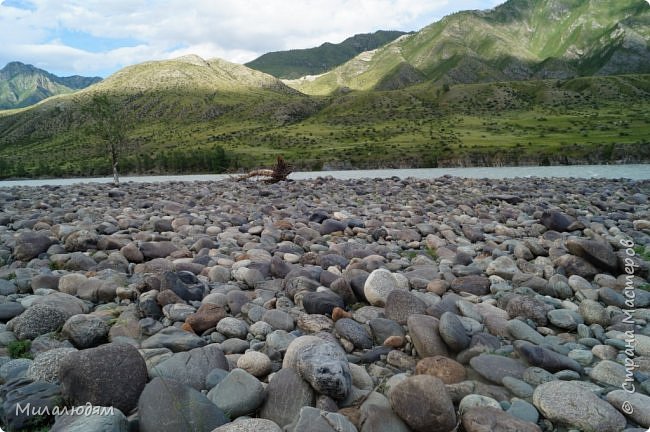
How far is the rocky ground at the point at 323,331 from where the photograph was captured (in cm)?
349

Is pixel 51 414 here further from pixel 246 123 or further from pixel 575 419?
pixel 246 123

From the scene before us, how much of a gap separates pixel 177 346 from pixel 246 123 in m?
160

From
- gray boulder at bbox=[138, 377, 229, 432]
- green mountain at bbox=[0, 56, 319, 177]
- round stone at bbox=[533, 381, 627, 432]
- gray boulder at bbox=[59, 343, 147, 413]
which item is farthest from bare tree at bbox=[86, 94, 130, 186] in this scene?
green mountain at bbox=[0, 56, 319, 177]

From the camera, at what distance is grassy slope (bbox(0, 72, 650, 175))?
76062 millimetres

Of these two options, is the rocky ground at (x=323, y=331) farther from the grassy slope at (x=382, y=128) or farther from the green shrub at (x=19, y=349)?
the grassy slope at (x=382, y=128)

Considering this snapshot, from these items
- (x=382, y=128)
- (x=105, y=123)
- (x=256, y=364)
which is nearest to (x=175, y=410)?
(x=256, y=364)

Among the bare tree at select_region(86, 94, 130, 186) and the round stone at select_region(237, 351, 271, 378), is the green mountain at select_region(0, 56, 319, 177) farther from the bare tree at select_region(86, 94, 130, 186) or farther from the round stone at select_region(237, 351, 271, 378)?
the round stone at select_region(237, 351, 271, 378)

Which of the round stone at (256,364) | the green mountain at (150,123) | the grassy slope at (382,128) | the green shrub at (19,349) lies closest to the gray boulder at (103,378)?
the round stone at (256,364)

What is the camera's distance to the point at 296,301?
599 centimetres

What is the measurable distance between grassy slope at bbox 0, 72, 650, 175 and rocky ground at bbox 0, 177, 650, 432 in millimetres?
62381

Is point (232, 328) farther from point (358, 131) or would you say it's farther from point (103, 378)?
point (358, 131)

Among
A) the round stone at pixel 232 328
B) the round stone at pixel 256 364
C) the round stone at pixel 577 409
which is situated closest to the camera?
the round stone at pixel 577 409

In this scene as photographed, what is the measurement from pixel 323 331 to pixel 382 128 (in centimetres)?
12806

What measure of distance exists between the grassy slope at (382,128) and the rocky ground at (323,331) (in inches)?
2456
